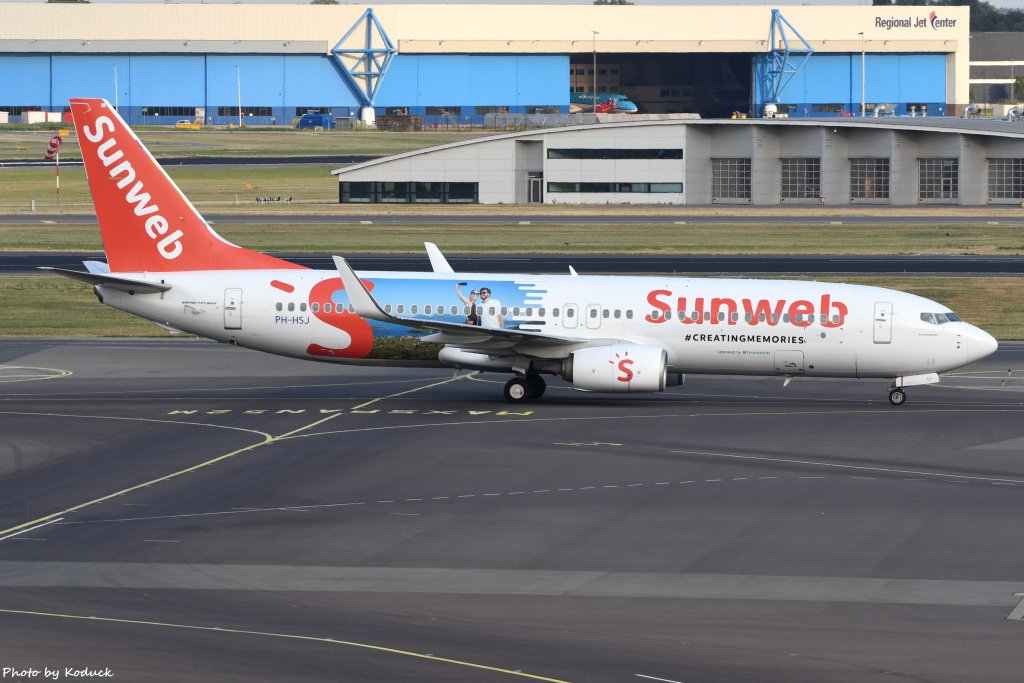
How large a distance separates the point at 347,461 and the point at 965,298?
38646mm

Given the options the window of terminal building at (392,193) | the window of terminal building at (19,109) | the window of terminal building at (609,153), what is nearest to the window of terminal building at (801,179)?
the window of terminal building at (609,153)

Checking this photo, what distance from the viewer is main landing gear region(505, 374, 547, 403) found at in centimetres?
4350

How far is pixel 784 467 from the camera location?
34219 mm

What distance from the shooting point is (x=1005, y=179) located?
11788 centimetres

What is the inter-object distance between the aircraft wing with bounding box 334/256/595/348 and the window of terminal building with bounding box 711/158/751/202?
8346cm

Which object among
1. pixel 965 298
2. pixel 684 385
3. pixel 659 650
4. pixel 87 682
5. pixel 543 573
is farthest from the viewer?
pixel 965 298

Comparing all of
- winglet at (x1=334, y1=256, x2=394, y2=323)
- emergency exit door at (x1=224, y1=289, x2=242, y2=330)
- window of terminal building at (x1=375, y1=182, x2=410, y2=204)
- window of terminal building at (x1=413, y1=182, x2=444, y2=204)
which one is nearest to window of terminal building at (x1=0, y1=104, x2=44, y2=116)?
window of terminal building at (x1=375, y1=182, x2=410, y2=204)

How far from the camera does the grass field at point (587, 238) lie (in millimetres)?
85750

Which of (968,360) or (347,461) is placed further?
(968,360)

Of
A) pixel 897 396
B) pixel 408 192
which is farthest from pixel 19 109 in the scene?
pixel 897 396

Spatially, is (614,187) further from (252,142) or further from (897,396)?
(897,396)

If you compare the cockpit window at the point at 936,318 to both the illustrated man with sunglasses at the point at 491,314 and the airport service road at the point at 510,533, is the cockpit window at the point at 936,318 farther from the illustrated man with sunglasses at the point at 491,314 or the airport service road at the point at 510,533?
the illustrated man with sunglasses at the point at 491,314

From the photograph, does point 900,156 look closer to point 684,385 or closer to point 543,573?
point 684,385

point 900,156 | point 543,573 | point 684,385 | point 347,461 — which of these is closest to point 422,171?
point 900,156
